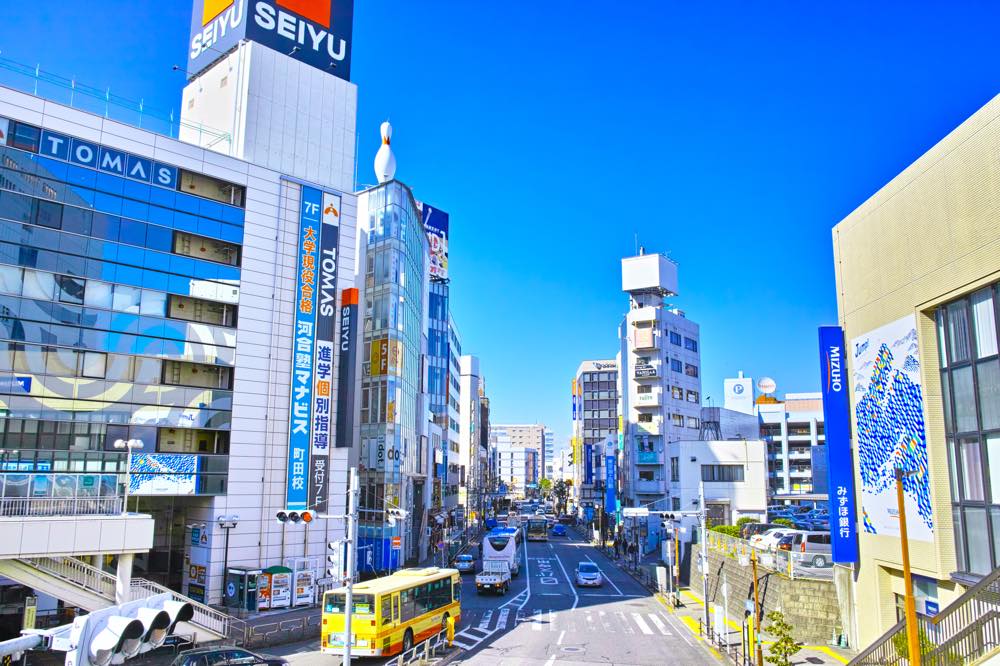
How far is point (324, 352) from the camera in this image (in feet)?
144

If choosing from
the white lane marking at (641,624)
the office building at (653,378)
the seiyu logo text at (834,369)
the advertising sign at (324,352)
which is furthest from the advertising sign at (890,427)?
the office building at (653,378)

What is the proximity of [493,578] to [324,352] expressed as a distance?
56.2 feet

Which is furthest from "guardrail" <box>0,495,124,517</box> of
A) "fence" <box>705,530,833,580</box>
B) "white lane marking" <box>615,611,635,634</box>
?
"fence" <box>705,530,833,580</box>

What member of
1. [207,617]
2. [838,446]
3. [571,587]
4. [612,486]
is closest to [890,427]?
[838,446]

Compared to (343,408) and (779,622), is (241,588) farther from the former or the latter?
(779,622)

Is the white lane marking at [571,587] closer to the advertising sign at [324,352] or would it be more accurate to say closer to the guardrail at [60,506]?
the advertising sign at [324,352]

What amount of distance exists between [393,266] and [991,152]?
4279cm

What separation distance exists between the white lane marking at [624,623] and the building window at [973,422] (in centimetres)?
1613

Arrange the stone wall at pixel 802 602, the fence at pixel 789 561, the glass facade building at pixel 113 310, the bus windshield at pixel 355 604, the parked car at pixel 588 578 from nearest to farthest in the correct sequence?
the bus windshield at pixel 355 604 < the stone wall at pixel 802 602 < the fence at pixel 789 561 < the glass facade building at pixel 113 310 < the parked car at pixel 588 578

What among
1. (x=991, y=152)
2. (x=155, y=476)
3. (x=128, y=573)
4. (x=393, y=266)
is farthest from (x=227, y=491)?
(x=991, y=152)

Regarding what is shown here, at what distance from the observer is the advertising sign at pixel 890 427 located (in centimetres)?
2272

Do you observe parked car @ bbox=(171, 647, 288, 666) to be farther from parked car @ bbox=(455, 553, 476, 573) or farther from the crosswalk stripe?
parked car @ bbox=(455, 553, 476, 573)

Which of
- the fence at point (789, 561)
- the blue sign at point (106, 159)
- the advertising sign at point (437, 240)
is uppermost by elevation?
the advertising sign at point (437, 240)

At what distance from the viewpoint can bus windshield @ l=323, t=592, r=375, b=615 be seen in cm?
2567
